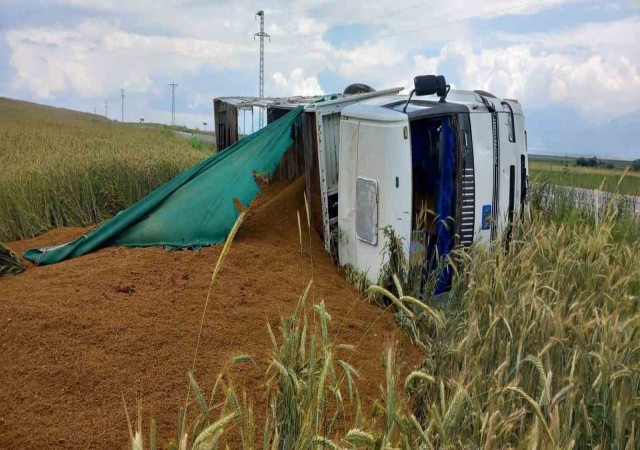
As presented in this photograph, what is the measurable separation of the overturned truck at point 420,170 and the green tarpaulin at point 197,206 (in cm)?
55

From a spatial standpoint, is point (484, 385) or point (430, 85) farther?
point (430, 85)

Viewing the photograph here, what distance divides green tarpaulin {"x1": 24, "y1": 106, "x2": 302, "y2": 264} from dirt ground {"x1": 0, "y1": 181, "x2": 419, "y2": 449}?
0.81 ft

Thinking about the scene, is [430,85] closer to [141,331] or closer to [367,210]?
[367,210]

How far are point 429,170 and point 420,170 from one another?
13 cm

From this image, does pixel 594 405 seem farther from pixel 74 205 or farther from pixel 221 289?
pixel 74 205

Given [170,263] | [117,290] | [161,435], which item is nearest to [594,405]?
[161,435]

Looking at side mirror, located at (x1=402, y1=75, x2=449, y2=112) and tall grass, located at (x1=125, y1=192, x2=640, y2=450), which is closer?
tall grass, located at (x1=125, y1=192, x2=640, y2=450)

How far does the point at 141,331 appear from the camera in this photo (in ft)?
13.9

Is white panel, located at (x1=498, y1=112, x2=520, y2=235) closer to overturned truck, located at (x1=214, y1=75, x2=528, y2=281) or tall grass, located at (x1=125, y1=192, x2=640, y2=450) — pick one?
overturned truck, located at (x1=214, y1=75, x2=528, y2=281)

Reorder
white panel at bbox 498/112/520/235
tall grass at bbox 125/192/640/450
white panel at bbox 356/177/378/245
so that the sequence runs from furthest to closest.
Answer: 1. white panel at bbox 498/112/520/235
2. white panel at bbox 356/177/378/245
3. tall grass at bbox 125/192/640/450

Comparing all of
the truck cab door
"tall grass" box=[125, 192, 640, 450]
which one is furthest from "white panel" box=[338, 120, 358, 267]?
"tall grass" box=[125, 192, 640, 450]

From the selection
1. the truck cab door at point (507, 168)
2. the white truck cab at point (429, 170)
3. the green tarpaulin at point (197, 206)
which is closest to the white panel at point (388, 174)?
the white truck cab at point (429, 170)


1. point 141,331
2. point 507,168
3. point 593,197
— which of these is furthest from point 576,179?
point 141,331

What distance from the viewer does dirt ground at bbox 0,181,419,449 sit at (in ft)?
11.4
